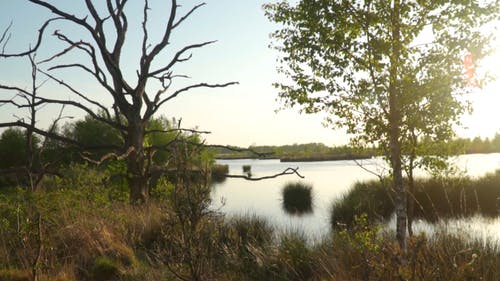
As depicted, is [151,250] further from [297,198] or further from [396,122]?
[297,198]

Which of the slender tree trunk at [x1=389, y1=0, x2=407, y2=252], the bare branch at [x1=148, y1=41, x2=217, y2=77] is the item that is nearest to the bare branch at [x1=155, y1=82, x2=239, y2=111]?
the bare branch at [x1=148, y1=41, x2=217, y2=77]

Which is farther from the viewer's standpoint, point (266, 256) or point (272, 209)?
point (272, 209)

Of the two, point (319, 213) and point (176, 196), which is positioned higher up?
point (176, 196)

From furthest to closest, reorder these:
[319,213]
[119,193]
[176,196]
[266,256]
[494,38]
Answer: [319,213] → [119,193] → [266,256] → [494,38] → [176,196]

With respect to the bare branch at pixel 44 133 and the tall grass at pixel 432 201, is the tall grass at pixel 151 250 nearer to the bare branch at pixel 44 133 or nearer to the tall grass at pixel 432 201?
the bare branch at pixel 44 133

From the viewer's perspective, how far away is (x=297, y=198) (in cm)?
2364

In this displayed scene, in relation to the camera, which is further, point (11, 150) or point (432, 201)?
point (11, 150)

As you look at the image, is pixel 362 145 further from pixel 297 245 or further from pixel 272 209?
pixel 272 209

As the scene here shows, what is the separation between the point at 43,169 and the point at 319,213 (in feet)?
43.1

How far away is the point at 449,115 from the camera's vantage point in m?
7.14

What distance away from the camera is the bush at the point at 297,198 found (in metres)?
21.9

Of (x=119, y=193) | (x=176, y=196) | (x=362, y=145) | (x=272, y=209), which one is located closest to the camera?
(x=176, y=196)

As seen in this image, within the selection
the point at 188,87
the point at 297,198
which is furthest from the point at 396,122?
the point at 297,198

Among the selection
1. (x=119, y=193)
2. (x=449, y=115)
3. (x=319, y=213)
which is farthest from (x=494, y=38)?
(x=319, y=213)
